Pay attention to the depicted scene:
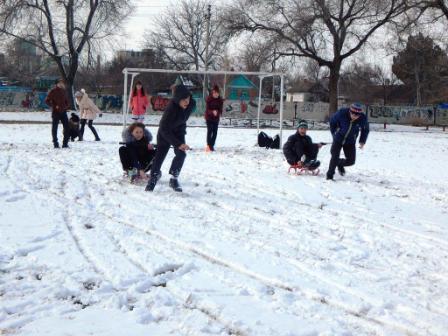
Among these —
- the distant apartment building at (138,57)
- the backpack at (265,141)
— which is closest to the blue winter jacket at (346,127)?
the backpack at (265,141)

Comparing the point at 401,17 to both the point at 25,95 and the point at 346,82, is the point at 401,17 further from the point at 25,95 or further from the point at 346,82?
the point at 346,82

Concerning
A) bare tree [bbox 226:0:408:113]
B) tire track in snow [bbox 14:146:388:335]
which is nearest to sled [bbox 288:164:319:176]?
tire track in snow [bbox 14:146:388:335]

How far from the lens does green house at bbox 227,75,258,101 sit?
49.5 meters

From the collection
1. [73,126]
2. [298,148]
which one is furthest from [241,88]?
[298,148]

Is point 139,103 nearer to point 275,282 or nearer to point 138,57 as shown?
point 275,282

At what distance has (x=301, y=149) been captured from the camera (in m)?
10.2

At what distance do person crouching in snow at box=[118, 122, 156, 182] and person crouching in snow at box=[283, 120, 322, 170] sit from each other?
109 inches

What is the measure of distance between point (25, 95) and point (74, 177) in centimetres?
3921

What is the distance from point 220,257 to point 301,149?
5619 millimetres

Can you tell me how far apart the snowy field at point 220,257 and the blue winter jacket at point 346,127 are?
98 cm

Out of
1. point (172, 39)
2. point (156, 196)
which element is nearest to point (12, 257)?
point (156, 196)

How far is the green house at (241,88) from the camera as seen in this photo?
49.5m

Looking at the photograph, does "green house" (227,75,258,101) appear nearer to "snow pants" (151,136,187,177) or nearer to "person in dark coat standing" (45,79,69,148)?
"person in dark coat standing" (45,79,69,148)

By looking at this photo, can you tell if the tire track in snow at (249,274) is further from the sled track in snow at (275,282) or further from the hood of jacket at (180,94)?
the hood of jacket at (180,94)
